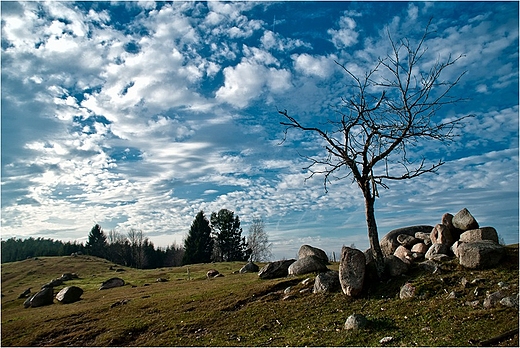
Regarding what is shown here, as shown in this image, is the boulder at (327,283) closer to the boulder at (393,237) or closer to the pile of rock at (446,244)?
the pile of rock at (446,244)

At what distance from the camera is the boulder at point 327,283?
17922 mm

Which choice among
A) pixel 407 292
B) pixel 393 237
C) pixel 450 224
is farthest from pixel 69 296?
pixel 450 224

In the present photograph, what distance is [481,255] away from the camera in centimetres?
1608

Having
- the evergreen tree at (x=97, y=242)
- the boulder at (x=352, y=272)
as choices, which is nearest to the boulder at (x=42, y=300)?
the boulder at (x=352, y=272)

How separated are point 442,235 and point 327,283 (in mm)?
7468

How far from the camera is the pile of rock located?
1622 cm

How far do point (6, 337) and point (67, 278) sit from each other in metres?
41.8

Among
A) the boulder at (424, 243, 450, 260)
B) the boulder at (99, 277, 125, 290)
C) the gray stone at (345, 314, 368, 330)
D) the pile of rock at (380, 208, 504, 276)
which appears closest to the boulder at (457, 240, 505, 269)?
the pile of rock at (380, 208, 504, 276)

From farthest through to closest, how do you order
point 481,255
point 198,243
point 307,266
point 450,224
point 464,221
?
point 198,243, point 307,266, point 450,224, point 464,221, point 481,255

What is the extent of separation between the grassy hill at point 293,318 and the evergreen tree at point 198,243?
5836cm

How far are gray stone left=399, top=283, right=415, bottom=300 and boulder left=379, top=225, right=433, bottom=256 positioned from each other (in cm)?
816

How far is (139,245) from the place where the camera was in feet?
357

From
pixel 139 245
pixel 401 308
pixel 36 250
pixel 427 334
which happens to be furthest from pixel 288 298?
pixel 36 250

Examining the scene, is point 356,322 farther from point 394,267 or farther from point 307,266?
point 307,266
